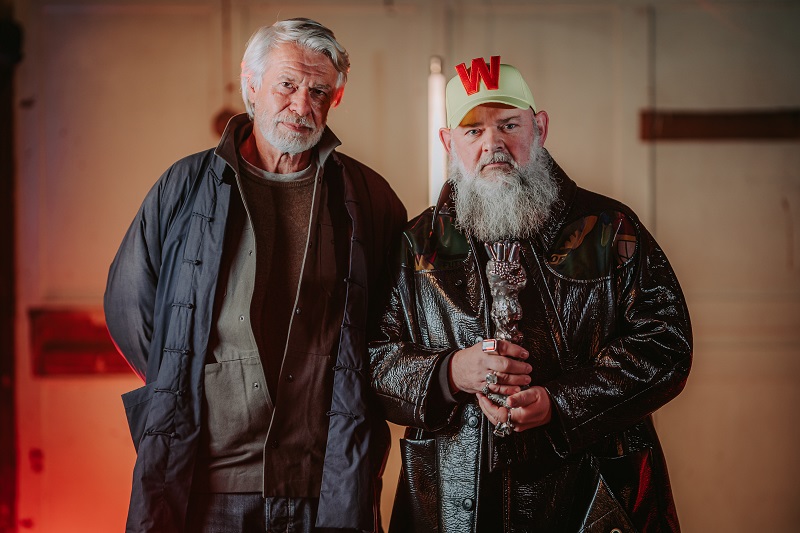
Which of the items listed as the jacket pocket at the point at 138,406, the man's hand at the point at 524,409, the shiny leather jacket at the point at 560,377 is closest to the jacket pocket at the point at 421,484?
the shiny leather jacket at the point at 560,377

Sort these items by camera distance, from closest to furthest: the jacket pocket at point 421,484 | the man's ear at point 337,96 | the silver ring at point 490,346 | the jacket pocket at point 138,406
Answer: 1. the silver ring at point 490,346
2. the jacket pocket at point 421,484
3. the jacket pocket at point 138,406
4. the man's ear at point 337,96

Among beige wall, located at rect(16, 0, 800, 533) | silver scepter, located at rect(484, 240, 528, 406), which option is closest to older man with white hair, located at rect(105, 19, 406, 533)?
silver scepter, located at rect(484, 240, 528, 406)

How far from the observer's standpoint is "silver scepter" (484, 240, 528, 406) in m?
2.06

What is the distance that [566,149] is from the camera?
13.5ft

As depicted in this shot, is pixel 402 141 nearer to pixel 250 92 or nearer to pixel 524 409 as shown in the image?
pixel 250 92

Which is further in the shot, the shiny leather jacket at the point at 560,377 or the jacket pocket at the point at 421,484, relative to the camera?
the jacket pocket at the point at 421,484

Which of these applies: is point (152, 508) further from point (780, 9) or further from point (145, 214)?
point (780, 9)

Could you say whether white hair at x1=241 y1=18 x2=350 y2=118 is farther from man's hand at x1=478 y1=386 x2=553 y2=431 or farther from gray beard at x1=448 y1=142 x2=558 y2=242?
man's hand at x1=478 y1=386 x2=553 y2=431

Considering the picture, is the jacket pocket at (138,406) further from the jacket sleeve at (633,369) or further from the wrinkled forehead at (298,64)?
the jacket sleeve at (633,369)

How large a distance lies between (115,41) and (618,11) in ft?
8.86

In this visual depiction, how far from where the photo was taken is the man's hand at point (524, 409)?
6.63 feet

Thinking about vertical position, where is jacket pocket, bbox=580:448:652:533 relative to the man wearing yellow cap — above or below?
below

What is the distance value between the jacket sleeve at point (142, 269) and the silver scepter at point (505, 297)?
1090 mm

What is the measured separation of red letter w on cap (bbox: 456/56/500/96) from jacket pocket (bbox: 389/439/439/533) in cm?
109
